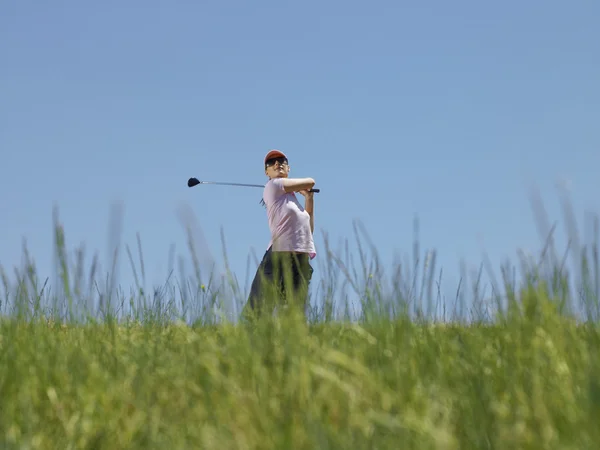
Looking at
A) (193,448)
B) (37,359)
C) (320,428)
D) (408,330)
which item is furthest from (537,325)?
(37,359)

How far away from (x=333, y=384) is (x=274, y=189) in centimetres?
356

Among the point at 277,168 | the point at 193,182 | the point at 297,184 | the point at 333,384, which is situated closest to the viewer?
the point at 333,384

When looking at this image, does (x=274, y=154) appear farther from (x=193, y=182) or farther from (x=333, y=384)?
(x=333, y=384)

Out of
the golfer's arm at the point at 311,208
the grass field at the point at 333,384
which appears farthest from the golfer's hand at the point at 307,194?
the grass field at the point at 333,384

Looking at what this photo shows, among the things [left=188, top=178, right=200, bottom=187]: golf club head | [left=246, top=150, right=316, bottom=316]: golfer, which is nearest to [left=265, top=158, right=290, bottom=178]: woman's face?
[left=246, top=150, right=316, bottom=316]: golfer

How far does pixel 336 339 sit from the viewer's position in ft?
9.69

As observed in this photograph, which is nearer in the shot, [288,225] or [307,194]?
[288,225]

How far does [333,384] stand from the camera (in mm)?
1984

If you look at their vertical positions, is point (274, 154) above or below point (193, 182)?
above

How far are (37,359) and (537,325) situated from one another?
191 cm

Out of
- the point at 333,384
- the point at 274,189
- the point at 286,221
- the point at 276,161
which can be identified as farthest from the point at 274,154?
the point at 333,384

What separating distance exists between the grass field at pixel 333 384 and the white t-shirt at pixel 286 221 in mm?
2166

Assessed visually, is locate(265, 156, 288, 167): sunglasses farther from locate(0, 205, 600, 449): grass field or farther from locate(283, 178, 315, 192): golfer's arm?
locate(0, 205, 600, 449): grass field

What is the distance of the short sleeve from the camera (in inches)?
214
